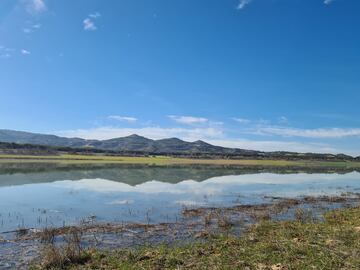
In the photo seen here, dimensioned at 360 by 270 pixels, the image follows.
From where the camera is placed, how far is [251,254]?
1260 centimetres

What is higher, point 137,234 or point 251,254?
point 251,254

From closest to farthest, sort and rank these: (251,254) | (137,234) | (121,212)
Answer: (251,254) → (137,234) → (121,212)

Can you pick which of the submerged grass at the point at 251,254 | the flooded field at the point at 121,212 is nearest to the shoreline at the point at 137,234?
the flooded field at the point at 121,212

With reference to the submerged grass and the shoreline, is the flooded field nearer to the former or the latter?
the shoreline

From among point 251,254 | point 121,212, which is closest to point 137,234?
point 251,254

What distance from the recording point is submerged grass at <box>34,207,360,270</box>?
1150 centimetres

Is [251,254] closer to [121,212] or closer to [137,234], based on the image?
[137,234]

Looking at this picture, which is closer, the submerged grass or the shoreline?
the submerged grass

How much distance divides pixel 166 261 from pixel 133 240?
3.90 meters

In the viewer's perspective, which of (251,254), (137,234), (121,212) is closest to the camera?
(251,254)

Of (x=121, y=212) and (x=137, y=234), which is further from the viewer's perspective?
(x=121, y=212)

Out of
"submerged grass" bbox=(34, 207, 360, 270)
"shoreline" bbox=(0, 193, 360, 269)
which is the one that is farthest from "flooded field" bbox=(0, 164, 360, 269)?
"submerged grass" bbox=(34, 207, 360, 270)

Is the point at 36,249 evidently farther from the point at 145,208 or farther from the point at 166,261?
the point at 145,208

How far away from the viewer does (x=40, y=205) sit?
25016 millimetres
